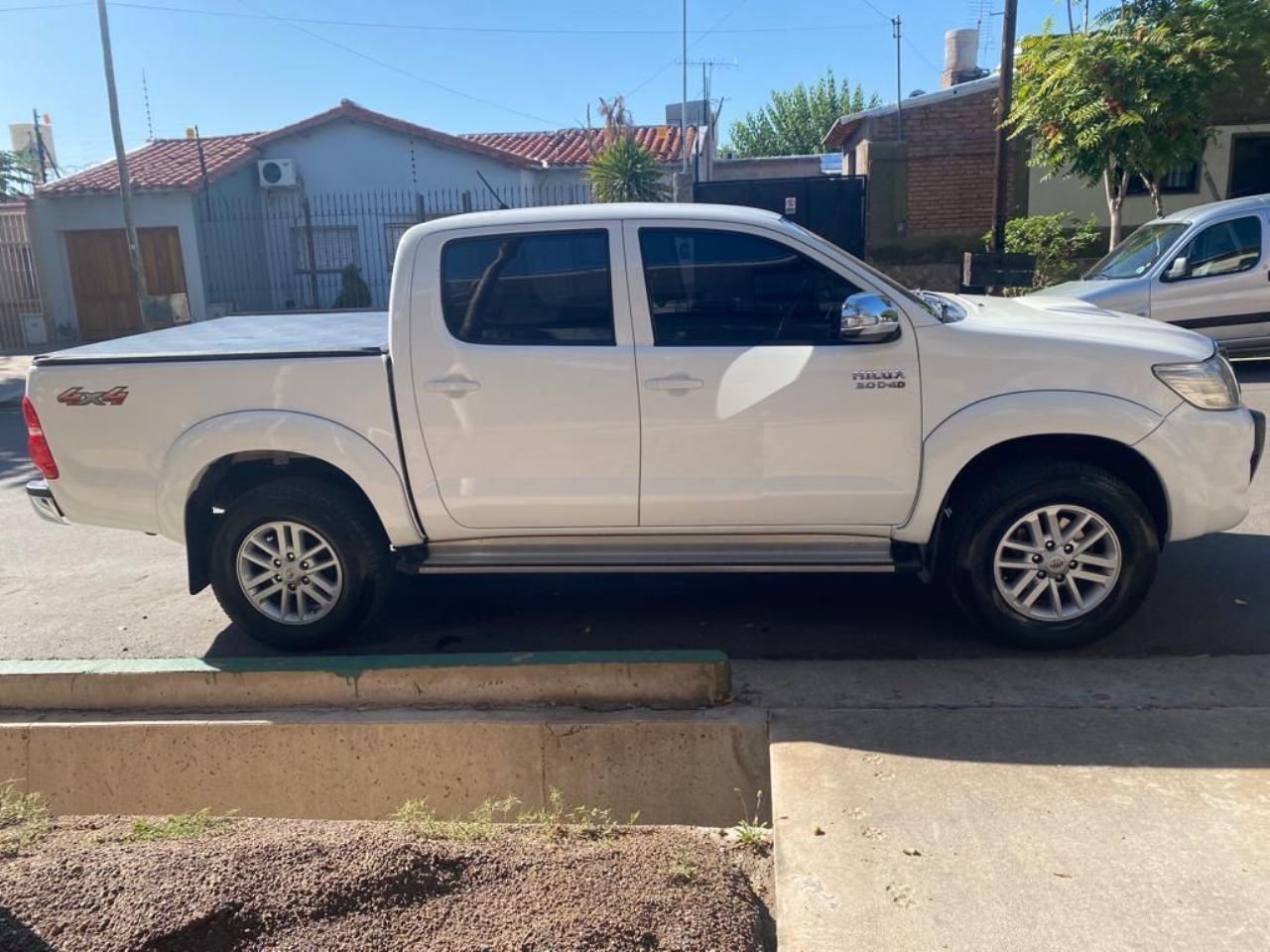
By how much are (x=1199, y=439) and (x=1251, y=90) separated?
16317mm

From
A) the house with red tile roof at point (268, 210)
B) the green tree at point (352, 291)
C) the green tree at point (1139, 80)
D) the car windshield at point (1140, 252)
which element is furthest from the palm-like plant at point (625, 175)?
the car windshield at point (1140, 252)

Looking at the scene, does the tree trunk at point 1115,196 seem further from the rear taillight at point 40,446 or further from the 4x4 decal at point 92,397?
the rear taillight at point 40,446

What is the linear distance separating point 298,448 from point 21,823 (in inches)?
73.8

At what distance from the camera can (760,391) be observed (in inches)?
179

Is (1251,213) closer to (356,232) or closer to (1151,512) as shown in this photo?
(1151,512)

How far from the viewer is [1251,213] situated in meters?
11.1

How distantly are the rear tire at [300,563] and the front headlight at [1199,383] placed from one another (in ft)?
11.7

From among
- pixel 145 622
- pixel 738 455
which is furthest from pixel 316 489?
pixel 738 455

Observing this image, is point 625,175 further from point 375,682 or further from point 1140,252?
point 375,682

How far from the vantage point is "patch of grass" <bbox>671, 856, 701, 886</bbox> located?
2.89m

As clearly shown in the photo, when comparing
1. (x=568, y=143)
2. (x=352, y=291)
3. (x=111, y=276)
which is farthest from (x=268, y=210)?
(x=568, y=143)

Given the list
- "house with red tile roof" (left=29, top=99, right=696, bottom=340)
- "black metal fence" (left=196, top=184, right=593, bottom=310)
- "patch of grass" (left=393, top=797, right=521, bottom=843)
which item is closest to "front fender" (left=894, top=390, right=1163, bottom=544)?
"patch of grass" (left=393, top=797, right=521, bottom=843)

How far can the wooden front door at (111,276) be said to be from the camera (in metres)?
21.5

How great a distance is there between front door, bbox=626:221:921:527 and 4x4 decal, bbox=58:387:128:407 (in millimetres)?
2402
